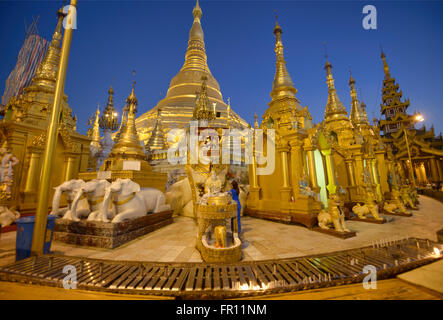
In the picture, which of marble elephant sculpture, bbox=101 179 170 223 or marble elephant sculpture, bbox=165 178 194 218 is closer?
marble elephant sculpture, bbox=101 179 170 223

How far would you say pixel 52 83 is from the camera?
31.0 feet

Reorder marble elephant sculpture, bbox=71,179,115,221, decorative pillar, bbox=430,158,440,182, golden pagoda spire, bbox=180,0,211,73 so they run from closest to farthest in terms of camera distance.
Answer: marble elephant sculpture, bbox=71,179,115,221 → decorative pillar, bbox=430,158,440,182 → golden pagoda spire, bbox=180,0,211,73

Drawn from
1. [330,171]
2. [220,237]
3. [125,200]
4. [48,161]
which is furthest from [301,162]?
[48,161]

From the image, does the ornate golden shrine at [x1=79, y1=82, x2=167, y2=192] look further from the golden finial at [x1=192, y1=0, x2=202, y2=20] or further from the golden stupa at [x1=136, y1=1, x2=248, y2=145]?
the golden finial at [x1=192, y1=0, x2=202, y2=20]

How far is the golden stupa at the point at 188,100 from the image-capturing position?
23375 mm

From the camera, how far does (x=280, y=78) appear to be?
9.41m

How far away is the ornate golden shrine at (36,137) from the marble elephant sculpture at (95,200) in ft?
15.6

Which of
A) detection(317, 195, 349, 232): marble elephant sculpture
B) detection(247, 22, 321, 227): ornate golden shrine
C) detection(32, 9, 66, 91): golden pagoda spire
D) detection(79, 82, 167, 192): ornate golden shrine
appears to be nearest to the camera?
detection(317, 195, 349, 232): marble elephant sculpture

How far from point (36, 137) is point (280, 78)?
1254 centimetres

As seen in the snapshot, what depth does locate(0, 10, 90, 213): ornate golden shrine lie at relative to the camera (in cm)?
705

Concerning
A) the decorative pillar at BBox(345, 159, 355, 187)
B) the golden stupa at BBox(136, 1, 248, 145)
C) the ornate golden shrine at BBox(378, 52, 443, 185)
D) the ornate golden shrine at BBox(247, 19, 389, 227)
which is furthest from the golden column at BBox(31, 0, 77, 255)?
the ornate golden shrine at BBox(378, 52, 443, 185)

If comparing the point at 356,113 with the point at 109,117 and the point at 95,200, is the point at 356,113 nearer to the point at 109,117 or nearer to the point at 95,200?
the point at 95,200

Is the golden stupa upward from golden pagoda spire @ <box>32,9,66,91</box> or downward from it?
upward

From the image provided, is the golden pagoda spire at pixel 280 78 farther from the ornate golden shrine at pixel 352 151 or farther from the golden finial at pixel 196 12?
the golden finial at pixel 196 12
